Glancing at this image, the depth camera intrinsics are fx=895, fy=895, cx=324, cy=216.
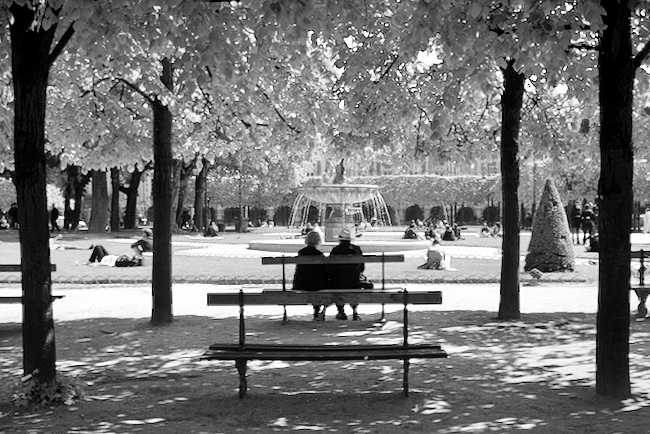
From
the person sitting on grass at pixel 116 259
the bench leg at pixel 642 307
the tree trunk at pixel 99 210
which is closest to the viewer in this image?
the bench leg at pixel 642 307

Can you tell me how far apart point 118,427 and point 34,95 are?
8.87 feet

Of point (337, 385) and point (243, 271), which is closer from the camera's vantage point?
point (337, 385)

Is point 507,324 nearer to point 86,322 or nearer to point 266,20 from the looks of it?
point 86,322

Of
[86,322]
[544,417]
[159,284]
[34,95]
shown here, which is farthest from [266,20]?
[86,322]

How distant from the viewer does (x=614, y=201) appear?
7.03 meters

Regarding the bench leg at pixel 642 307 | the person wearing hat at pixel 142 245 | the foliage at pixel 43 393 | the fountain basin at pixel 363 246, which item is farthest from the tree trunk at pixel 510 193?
the fountain basin at pixel 363 246

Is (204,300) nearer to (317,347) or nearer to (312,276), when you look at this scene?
(312,276)

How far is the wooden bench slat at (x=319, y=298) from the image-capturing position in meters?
7.43

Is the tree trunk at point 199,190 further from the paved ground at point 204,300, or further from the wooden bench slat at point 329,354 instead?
the wooden bench slat at point 329,354

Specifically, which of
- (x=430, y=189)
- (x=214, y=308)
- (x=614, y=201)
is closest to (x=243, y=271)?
(x=214, y=308)

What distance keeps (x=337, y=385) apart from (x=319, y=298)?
0.83m

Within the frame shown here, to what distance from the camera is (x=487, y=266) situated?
24.2 m

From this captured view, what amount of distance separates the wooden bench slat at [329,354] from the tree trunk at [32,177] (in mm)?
1395

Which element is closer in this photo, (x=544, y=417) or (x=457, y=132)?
(x=544, y=417)
